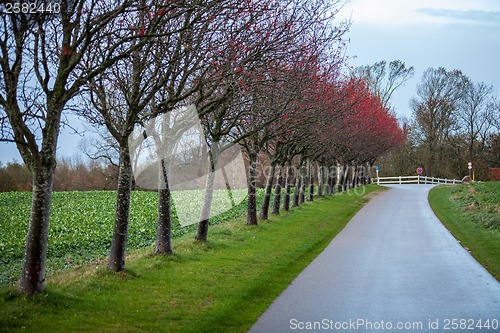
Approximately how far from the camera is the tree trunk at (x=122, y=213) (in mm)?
12875

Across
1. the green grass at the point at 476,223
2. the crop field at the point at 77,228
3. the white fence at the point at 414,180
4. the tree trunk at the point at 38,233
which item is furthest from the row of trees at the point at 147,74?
the white fence at the point at 414,180

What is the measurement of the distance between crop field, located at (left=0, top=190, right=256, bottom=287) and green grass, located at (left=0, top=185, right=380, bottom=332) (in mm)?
3029

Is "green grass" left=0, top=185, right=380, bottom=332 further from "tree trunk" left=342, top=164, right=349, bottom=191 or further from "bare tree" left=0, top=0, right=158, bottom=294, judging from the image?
"tree trunk" left=342, top=164, right=349, bottom=191

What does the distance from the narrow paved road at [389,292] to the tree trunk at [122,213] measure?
3.79m

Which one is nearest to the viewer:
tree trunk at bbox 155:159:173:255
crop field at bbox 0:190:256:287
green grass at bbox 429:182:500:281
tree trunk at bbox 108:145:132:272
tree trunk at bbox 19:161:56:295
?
tree trunk at bbox 19:161:56:295

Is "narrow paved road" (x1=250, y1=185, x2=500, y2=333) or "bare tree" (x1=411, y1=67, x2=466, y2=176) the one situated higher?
"bare tree" (x1=411, y1=67, x2=466, y2=176)

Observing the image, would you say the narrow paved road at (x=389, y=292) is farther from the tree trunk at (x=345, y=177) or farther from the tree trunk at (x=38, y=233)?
the tree trunk at (x=345, y=177)

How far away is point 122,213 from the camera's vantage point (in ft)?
42.8

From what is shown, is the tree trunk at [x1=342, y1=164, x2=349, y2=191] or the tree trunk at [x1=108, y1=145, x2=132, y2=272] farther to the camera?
the tree trunk at [x1=342, y1=164, x2=349, y2=191]

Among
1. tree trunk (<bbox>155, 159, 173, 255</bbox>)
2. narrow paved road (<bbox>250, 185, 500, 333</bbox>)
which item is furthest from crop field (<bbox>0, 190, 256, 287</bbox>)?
narrow paved road (<bbox>250, 185, 500, 333</bbox>)

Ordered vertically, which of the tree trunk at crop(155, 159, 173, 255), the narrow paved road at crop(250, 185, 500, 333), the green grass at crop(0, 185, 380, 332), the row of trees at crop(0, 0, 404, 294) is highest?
the row of trees at crop(0, 0, 404, 294)

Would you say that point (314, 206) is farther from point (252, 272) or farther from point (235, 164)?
point (252, 272)

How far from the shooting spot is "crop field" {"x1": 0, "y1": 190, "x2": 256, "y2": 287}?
17719 mm

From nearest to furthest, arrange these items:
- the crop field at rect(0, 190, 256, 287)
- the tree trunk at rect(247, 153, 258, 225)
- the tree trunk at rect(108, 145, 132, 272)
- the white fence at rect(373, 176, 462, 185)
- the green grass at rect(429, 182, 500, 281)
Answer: the tree trunk at rect(108, 145, 132, 272), the green grass at rect(429, 182, 500, 281), the crop field at rect(0, 190, 256, 287), the tree trunk at rect(247, 153, 258, 225), the white fence at rect(373, 176, 462, 185)
